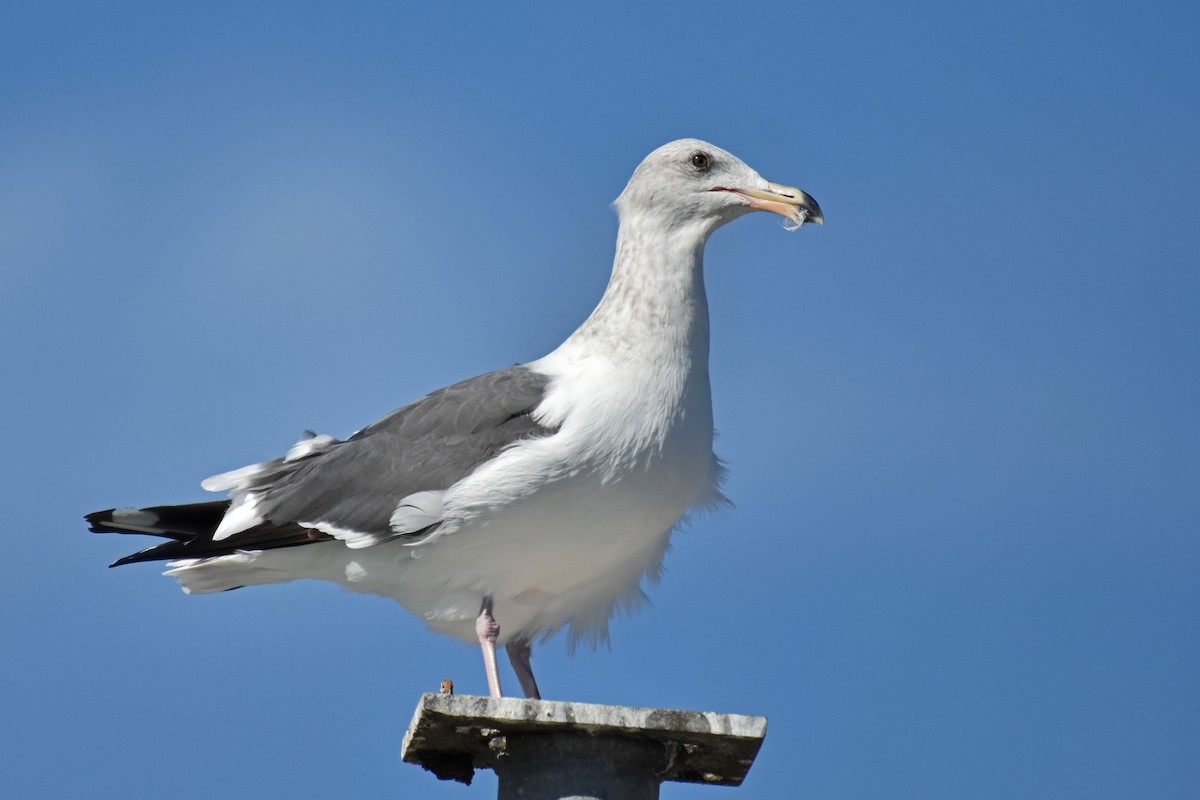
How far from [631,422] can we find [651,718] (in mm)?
1792

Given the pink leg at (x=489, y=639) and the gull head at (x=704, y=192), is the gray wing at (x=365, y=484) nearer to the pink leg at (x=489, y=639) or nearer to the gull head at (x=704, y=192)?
the pink leg at (x=489, y=639)

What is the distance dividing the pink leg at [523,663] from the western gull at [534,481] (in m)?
0.01

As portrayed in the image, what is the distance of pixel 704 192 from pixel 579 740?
353 cm

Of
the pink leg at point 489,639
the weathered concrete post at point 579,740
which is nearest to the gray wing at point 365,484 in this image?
the pink leg at point 489,639

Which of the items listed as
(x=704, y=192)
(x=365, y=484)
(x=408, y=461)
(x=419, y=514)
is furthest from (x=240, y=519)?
(x=704, y=192)

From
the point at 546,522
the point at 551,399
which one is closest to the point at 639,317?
the point at 551,399

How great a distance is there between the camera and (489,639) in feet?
26.8

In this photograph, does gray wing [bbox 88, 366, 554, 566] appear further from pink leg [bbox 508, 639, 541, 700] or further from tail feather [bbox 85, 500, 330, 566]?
pink leg [bbox 508, 639, 541, 700]

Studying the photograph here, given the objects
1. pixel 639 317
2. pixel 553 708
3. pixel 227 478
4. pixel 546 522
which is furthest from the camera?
pixel 227 478

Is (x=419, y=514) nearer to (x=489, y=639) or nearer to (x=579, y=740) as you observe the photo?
(x=489, y=639)

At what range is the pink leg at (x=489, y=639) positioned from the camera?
26.8ft

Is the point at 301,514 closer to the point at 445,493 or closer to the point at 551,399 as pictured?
the point at 445,493

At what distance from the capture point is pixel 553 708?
6598 millimetres

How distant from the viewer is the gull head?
348 inches
